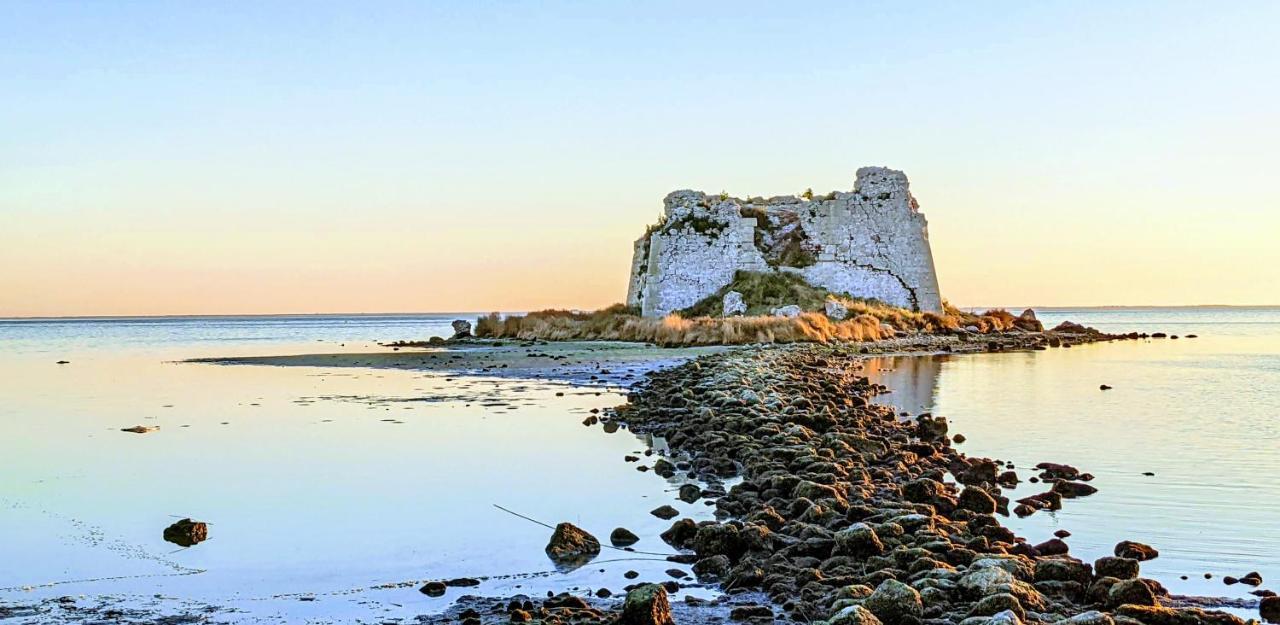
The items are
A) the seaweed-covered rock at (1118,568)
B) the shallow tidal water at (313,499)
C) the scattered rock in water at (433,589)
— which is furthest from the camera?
the shallow tidal water at (313,499)

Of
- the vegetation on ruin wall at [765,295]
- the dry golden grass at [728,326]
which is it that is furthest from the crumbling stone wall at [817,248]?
the dry golden grass at [728,326]

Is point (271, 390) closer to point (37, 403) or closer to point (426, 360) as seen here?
point (37, 403)

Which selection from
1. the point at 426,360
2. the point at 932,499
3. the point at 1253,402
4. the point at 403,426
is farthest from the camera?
the point at 426,360

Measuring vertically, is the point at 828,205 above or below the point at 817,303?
above

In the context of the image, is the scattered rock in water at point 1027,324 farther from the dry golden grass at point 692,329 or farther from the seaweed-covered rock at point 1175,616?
the seaweed-covered rock at point 1175,616

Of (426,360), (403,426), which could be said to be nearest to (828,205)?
(426,360)

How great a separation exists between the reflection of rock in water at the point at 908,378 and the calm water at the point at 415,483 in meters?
0.14

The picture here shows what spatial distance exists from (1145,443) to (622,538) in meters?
6.38

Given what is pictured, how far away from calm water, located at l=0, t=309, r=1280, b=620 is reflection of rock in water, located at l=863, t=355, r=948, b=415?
14 cm

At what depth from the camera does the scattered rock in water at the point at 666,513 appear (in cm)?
684

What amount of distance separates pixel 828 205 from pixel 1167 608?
103 feet

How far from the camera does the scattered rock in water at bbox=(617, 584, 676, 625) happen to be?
4305 millimetres

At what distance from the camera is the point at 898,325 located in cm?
3133

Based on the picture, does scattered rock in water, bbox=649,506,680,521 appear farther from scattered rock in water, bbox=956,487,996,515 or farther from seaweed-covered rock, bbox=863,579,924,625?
seaweed-covered rock, bbox=863,579,924,625
